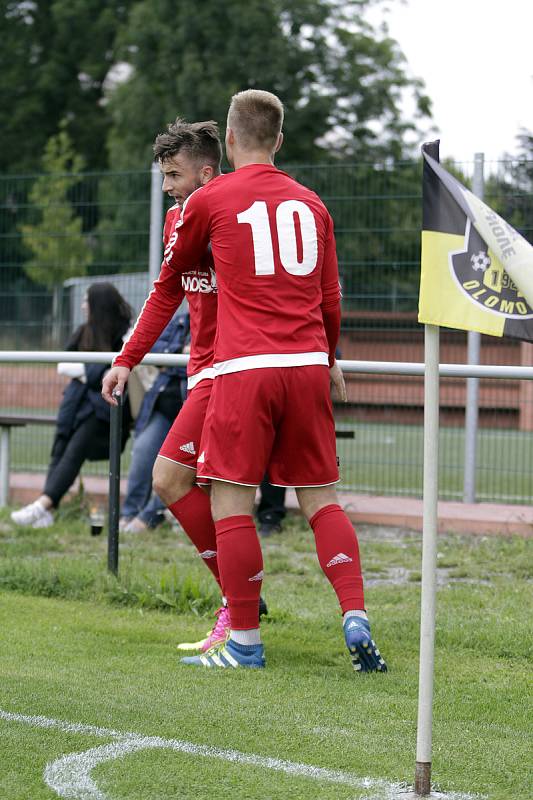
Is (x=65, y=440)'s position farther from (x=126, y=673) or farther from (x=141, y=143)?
(x=141, y=143)

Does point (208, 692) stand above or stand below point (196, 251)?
below

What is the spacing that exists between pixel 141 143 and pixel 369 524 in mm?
30806

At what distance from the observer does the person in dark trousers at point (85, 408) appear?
340 inches

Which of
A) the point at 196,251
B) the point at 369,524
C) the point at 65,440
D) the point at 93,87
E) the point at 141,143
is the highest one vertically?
the point at 93,87

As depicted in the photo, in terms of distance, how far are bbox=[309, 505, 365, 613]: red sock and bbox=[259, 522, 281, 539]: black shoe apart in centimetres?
358

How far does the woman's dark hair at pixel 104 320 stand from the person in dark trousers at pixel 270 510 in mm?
1496

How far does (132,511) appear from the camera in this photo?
8695 mm

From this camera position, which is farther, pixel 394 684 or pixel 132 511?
pixel 132 511

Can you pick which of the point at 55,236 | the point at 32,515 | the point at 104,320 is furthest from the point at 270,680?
the point at 55,236

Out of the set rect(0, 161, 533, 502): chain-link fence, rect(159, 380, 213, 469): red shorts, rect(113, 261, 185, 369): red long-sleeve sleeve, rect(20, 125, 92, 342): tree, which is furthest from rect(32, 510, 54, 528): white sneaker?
rect(113, 261, 185, 369): red long-sleeve sleeve

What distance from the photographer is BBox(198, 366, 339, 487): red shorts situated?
14.6 feet

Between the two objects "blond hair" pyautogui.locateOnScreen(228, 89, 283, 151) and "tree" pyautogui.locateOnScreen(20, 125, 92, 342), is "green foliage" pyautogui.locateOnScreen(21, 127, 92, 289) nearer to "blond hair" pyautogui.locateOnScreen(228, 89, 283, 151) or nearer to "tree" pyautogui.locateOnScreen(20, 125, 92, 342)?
"tree" pyautogui.locateOnScreen(20, 125, 92, 342)

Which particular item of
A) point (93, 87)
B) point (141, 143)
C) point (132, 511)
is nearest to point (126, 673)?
point (132, 511)

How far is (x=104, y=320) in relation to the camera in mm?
8680
